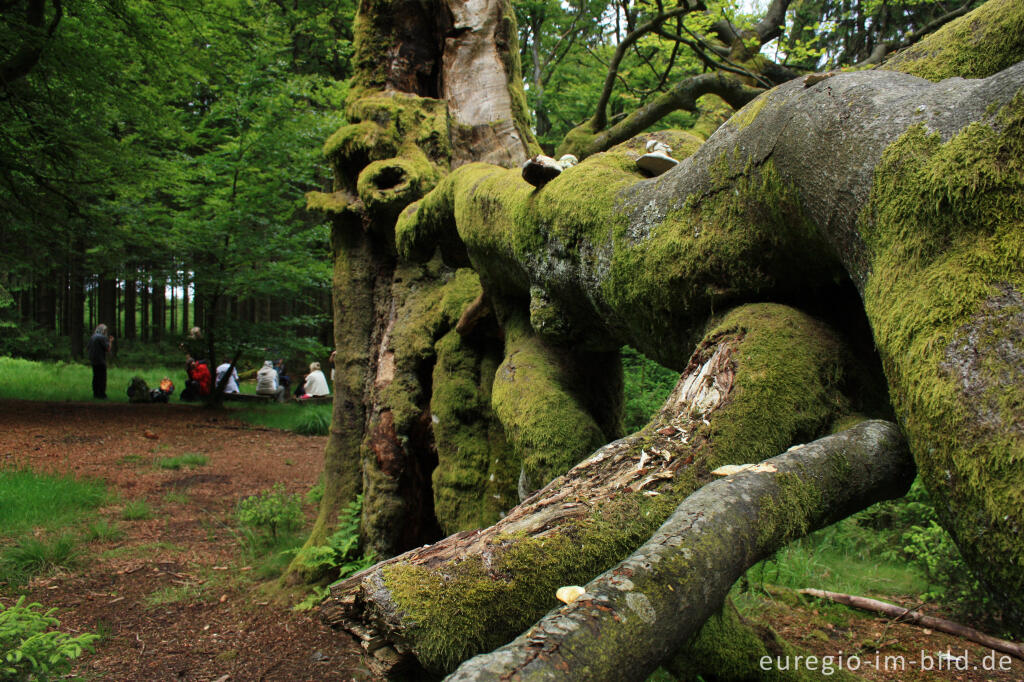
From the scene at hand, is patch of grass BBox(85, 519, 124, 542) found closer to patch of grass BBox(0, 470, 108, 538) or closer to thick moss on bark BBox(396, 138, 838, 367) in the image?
patch of grass BBox(0, 470, 108, 538)

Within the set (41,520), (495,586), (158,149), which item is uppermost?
(158,149)

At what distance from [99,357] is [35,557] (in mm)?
10076

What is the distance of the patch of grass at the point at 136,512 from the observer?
285 inches

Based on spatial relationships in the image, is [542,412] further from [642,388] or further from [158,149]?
[158,149]

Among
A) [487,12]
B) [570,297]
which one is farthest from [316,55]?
[570,297]

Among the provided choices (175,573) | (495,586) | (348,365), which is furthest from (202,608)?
(495,586)

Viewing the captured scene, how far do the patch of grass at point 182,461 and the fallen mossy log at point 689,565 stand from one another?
9.77m

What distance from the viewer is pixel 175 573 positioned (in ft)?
19.8

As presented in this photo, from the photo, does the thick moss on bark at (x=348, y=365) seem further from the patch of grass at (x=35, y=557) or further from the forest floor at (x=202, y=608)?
the patch of grass at (x=35, y=557)

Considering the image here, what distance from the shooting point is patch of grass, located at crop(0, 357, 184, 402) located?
14.2 metres

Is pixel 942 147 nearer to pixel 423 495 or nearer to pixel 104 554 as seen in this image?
pixel 423 495

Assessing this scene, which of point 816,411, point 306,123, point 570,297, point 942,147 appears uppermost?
point 306,123

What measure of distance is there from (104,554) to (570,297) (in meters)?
5.88

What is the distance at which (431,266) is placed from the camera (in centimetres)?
570
